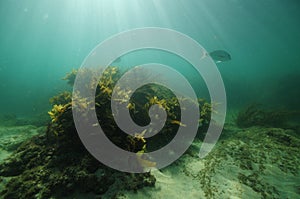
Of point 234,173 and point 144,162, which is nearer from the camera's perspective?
point 144,162

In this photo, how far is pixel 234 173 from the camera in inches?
151

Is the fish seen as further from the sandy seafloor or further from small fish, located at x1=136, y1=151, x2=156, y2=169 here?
small fish, located at x1=136, y1=151, x2=156, y2=169

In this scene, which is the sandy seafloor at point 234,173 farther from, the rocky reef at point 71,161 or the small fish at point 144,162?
the small fish at point 144,162

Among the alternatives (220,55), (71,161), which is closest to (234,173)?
(71,161)

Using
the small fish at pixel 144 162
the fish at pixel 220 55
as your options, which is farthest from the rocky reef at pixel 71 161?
the fish at pixel 220 55

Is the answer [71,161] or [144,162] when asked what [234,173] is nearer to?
[144,162]

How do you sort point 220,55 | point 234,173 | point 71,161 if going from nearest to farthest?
point 71,161, point 234,173, point 220,55

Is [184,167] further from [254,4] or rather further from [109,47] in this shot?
[254,4]

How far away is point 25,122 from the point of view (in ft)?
37.4

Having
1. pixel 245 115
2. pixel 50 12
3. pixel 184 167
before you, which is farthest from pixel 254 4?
pixel 50 12

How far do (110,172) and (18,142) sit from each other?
15.6 feet

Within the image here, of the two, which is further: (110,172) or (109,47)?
(109,47)

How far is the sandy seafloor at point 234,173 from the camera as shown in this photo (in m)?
3.17

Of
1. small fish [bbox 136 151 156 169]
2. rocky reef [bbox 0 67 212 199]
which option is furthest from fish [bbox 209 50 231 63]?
small fish [bbox 136 151 156 169]
